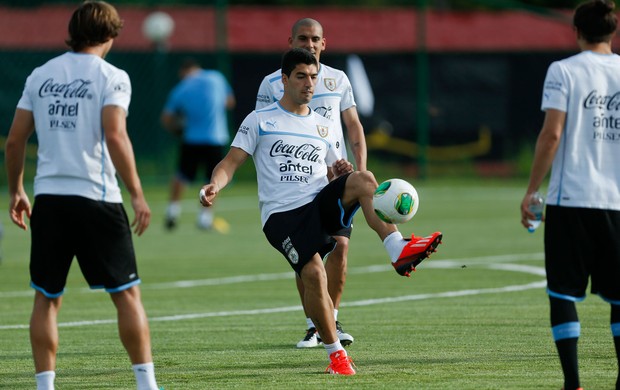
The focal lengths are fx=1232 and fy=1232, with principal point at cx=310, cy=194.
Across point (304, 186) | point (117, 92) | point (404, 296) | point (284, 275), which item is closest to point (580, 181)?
point (304, 186)

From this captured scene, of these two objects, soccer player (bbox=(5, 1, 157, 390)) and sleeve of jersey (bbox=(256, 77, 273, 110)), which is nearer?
soccer player (bbox=(5, 1, 157, 390))

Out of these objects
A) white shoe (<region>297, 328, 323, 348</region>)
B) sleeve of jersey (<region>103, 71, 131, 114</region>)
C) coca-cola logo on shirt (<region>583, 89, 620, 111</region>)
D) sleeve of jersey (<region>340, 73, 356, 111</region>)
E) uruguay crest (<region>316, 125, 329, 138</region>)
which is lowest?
white shoe (<region>297, 328, 323, 348</region>)

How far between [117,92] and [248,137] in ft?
5.26

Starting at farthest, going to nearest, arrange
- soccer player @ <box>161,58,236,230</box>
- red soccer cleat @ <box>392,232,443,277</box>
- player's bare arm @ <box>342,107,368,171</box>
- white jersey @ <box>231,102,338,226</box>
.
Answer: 1. soccer player @ <box>161,58,236,230</box>
2. player's bare arm @ <box>342,107,368,171</box>
3. white jersey @ <box>231,102,338,226</box>
4. red soccer cleat @ <box>392,232,443,277</box>

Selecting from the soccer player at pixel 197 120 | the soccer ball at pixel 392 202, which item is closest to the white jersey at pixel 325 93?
the soccer ball at pixel 392 202

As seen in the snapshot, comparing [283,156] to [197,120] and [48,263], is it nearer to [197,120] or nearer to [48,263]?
[48,263]

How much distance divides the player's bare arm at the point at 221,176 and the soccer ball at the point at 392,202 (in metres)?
0.92

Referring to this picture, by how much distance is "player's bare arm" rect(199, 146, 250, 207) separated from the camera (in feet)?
24.5

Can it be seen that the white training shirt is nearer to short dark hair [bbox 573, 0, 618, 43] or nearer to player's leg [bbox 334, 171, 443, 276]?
short dark hair [bbox 573, 0, 618, 43]

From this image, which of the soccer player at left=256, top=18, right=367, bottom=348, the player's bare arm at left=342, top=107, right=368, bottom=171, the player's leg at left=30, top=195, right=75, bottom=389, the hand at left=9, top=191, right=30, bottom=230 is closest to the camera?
the player's leg at left=30, top=195, right=75, bottom=389

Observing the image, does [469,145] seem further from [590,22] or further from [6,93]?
[590,22]

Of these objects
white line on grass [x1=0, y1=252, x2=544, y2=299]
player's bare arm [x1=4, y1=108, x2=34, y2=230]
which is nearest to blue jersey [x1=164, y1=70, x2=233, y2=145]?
white line on grass [x1=0, y1=252, x2=544, y2=299]

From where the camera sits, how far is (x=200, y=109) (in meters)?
20.2

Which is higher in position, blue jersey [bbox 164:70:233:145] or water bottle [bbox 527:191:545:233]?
water bottle [bbox 527:191:545:233]
